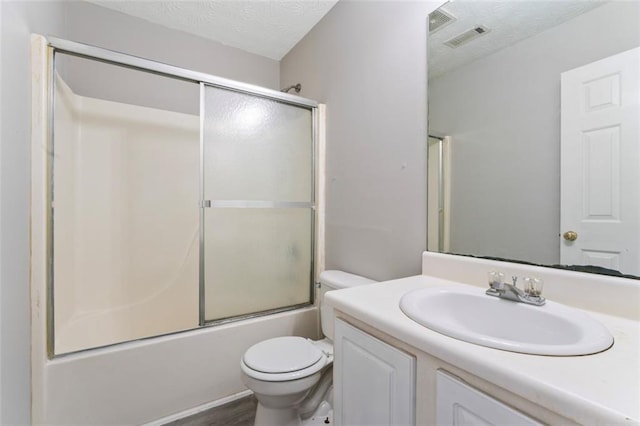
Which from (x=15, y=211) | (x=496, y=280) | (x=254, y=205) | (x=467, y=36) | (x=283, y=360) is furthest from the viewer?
(x=254, y=205)

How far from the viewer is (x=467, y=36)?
3.79 feet

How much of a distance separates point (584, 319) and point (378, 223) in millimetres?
923

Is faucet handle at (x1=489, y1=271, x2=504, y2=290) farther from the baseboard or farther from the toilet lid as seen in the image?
the baseboard

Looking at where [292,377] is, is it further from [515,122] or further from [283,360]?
[515,122]

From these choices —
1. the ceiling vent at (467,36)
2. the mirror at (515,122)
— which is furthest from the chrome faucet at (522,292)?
the ceiling vent at (467,36)

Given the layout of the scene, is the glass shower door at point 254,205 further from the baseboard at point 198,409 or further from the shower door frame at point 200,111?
the baseboard at point 198,409

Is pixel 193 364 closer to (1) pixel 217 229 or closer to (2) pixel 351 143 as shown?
(1) pixel 217 229

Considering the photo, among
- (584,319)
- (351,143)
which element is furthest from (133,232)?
(584,319)

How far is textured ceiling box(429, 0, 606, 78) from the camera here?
0.90 m

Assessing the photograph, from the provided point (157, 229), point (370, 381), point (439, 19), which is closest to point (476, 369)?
point (370, 381)

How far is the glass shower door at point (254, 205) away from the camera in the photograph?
1.63 m

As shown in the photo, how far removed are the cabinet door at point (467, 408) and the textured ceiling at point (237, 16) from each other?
2154 millimetres

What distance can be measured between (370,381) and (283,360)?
2.02 feet

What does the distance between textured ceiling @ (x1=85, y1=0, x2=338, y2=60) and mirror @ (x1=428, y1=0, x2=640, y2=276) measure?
1.08 meters
